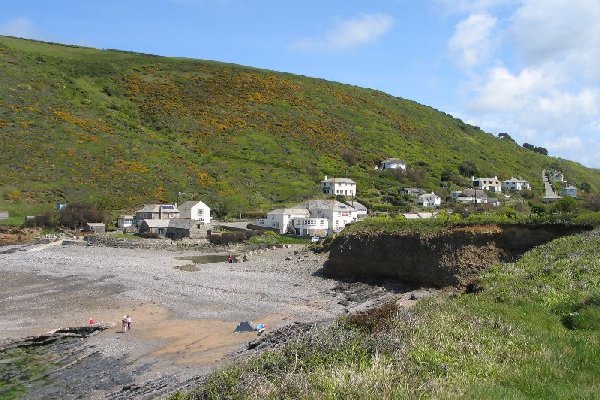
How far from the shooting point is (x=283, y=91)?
157625 mm

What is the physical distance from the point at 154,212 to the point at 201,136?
46988 mm

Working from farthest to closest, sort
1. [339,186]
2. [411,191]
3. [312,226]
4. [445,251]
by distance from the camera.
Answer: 1. [411,191]
2. [339,186]
3. [312,226]
4. [445,251]

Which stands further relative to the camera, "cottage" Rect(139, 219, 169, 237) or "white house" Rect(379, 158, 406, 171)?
"white house" Rect(379, 158, 406, 171)

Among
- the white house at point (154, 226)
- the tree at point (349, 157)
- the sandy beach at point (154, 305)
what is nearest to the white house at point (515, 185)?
the tree at point (349, 157)

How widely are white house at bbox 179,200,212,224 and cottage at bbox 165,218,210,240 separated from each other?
4.94 m

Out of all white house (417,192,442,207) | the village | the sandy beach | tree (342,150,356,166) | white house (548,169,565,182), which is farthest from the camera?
white house (548,169,565,182)

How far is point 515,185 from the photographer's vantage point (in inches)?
5118

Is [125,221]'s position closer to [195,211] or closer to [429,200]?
[195,211]

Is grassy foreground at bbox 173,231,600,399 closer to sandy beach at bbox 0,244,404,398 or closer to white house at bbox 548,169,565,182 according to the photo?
sandy beach at bbox 0,244,404,398

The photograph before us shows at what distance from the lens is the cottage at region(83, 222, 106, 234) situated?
74.9m

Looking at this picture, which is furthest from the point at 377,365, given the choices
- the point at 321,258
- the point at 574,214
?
the point at 321,258

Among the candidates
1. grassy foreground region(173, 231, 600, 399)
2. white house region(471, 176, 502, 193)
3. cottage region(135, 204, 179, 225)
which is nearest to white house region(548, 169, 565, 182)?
white house region(471, 176, 502, 193)

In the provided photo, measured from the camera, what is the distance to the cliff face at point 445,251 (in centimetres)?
3519

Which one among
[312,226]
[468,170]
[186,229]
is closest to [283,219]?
[312,226]
